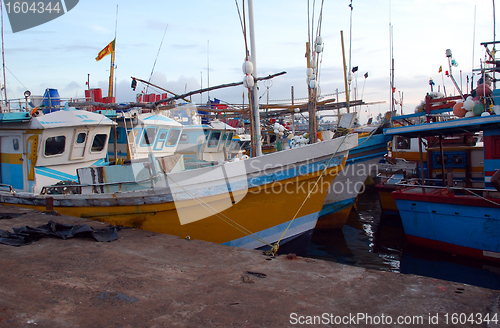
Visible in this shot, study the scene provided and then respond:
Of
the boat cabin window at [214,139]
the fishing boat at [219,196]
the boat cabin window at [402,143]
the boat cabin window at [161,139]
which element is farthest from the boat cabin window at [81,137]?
the boat cabin window at [402,143]

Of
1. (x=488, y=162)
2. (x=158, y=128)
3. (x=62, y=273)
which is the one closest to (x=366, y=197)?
(x=488, y=162)

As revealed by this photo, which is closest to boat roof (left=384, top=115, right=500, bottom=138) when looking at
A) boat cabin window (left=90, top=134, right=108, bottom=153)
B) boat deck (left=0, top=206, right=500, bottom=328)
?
boat deck (left=0, top=206, right=500, bottom=328)

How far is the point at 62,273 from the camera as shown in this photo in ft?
12.5

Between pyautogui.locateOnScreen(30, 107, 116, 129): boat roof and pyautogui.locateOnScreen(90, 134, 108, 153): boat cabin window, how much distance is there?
18.0 inches

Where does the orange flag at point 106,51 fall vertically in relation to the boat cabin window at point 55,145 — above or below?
above

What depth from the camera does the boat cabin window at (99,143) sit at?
337 inches

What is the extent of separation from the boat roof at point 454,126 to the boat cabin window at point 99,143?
7.52 m

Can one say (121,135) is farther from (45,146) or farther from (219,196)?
(219,196)

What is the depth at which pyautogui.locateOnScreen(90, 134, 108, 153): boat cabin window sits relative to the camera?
337 inches

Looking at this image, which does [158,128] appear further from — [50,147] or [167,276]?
[167,276]

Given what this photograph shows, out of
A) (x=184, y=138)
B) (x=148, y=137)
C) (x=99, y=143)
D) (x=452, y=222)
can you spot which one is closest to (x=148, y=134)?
(x=148, y=137)

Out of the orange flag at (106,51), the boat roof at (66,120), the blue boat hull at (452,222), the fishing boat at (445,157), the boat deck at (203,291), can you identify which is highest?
the orange flag at (106,51)

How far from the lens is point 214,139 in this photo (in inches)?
598

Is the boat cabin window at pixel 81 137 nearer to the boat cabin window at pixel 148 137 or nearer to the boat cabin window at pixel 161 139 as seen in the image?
the boat cabin window at pixel 148 137
